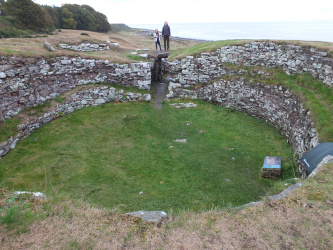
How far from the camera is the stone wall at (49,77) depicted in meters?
10.8

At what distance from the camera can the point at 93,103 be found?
1407 cm

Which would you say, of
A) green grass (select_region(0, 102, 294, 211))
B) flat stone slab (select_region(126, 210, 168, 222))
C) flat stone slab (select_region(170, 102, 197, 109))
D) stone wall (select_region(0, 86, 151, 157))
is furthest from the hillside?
flat stone slab (select_region(170, 102, 197, 109))

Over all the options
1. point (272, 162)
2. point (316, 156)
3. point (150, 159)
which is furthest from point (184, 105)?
point (316, 156)

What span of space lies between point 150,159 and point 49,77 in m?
8.40

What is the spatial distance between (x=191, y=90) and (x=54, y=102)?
29.8 feet

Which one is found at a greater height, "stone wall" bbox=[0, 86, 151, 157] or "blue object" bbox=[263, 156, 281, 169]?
"stone wall" bbox=[0, 86, 151, 157]

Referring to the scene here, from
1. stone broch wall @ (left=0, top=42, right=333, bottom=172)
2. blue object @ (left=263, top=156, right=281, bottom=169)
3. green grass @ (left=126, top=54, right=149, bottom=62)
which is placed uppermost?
green grass @ (left=126, top=54, right=149, bottom=62)

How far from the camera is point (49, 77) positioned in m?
12.7

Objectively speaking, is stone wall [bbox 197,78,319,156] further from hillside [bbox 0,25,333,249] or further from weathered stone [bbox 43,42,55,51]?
weathered stone [bbox 43,42,55,51]

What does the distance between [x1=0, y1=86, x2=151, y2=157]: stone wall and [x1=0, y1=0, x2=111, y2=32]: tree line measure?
41.5 feet

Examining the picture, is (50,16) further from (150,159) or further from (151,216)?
(151,216)

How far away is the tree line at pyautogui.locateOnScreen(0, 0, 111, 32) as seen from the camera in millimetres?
19953

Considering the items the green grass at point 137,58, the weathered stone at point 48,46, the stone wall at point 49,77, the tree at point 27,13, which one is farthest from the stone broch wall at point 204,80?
the tree at point 27,13

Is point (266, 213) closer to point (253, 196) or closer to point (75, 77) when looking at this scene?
point (253, 196)
